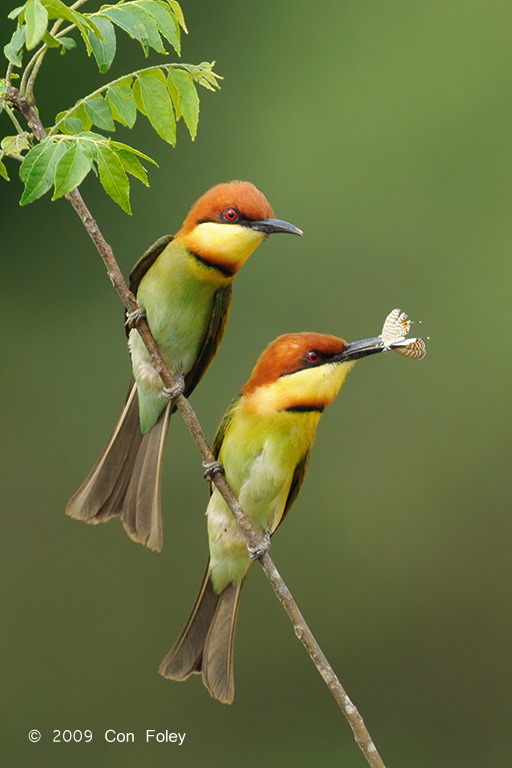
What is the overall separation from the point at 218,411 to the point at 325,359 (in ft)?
7.40

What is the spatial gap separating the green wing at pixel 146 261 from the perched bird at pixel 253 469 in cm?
27

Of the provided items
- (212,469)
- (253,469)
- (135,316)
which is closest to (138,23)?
(135,316)

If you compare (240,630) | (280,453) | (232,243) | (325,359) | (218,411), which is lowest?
(240,630)

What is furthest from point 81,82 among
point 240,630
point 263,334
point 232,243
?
point 232,243

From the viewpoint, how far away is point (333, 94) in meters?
4.90

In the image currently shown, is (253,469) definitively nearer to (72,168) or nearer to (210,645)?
(210,645)

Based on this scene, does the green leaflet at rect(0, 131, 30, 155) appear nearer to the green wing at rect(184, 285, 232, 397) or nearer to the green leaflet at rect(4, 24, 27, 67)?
the green leaflet at rect(4, 24, 27, 67)

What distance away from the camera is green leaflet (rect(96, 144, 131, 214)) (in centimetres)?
133

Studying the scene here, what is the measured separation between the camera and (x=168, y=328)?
1.85 metres

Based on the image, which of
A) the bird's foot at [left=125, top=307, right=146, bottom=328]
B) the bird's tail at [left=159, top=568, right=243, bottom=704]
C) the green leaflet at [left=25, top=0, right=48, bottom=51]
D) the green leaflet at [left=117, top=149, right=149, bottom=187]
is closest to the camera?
the green leaflet at [left=25, top=0, right=48, bottom=51]

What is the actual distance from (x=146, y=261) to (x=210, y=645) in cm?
69

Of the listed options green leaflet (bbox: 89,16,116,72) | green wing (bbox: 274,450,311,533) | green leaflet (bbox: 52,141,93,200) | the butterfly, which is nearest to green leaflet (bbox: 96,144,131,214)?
green leaflet (bbox: 52,141,93,200)

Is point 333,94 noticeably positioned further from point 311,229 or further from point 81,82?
point 81,82

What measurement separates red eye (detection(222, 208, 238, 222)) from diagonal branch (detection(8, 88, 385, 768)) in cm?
22
